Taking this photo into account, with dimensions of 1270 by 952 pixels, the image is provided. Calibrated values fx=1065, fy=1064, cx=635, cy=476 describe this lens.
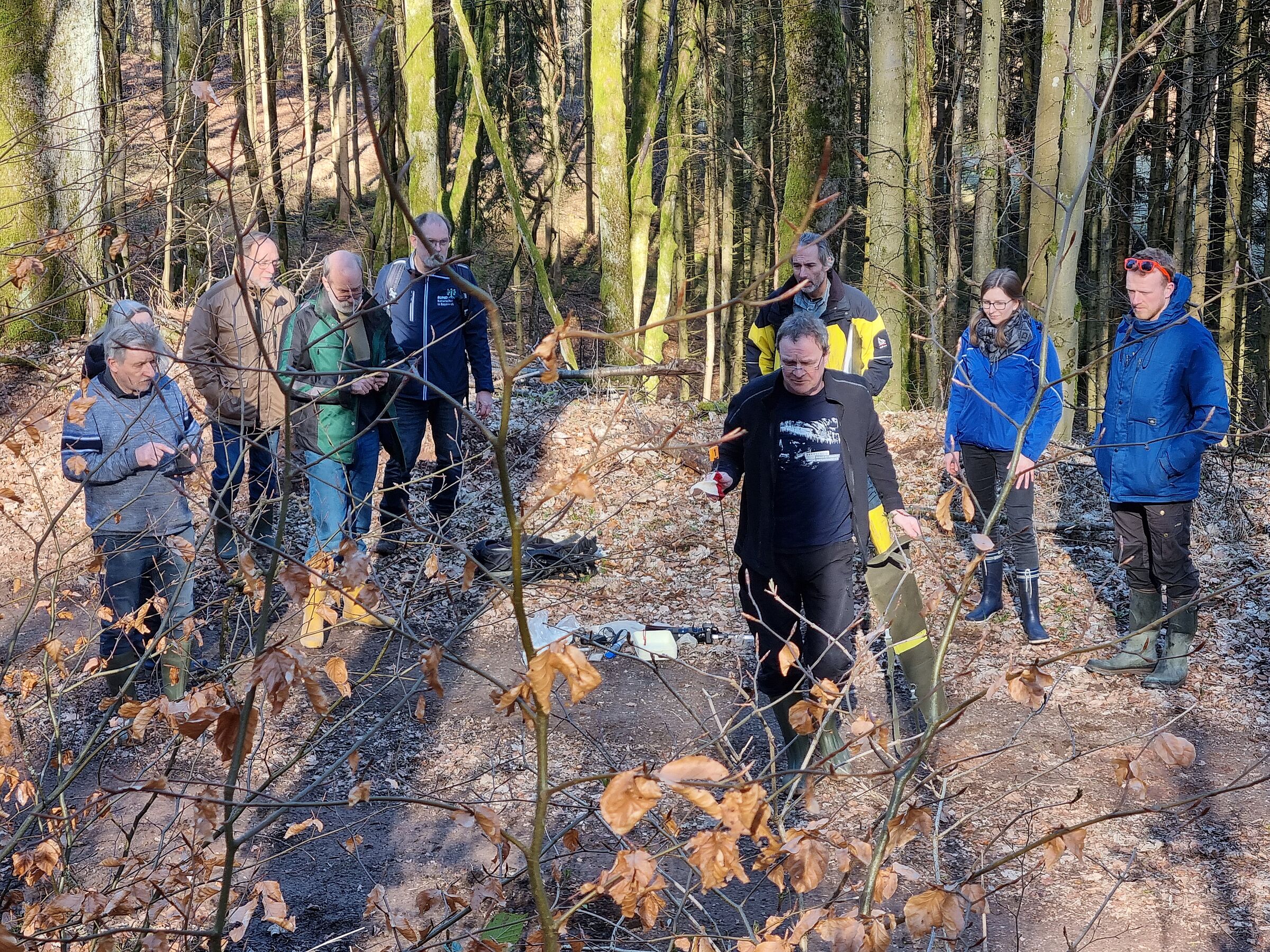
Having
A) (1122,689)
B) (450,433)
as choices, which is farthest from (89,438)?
(1122,689)

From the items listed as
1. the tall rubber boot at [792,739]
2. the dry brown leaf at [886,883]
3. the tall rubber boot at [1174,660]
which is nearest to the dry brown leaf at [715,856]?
the dry brown leaf at [886,883]

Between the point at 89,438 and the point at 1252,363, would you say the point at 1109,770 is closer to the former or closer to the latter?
the point at 89,438

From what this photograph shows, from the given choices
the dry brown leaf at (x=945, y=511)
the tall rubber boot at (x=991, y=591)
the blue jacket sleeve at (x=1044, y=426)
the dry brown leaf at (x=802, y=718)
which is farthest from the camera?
the tall rubber boot at (x=991, y=591)

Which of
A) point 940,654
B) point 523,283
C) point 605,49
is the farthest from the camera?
point 523,283

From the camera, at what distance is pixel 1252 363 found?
14258mm

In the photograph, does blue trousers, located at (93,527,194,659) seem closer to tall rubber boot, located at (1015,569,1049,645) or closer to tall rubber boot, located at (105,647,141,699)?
tall rubber boot, located at (105,647,141,699)

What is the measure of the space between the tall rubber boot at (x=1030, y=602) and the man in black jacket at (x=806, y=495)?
197cm

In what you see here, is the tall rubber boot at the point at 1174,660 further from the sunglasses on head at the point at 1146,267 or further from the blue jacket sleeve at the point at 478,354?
the blue jacket sleeve at the point at 478,354

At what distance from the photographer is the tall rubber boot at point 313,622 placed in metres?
2.56

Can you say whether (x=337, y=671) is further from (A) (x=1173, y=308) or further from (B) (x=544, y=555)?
(B) (x=544, y=555)

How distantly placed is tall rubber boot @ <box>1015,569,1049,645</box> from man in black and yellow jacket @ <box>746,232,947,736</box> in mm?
1056

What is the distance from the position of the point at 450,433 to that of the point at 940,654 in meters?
5.40

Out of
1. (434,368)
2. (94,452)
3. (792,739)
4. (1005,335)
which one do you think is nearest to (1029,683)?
(792,739)

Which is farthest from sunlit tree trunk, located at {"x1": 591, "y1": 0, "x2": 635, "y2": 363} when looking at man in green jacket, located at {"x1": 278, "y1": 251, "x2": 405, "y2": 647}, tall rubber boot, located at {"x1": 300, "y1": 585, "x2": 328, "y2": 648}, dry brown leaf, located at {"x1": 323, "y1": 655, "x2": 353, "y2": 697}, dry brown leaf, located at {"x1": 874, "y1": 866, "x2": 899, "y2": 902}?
dry brown leaf, located at {"x1": 874, "y1": 866, "x2": 899, "y2": 902}
